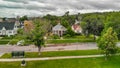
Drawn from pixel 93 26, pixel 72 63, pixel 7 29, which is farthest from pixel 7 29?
pixel 72 63

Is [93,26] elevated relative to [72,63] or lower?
elevated

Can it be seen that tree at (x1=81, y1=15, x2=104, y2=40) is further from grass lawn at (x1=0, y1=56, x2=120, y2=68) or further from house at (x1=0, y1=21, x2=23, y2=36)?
house at (x1=0, y1=21, x2=23, y2=36)

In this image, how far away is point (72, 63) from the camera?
139ft

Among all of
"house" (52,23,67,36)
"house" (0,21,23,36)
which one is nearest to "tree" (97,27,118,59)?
"house" (52,23,67,36)

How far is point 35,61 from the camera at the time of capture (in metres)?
43.6

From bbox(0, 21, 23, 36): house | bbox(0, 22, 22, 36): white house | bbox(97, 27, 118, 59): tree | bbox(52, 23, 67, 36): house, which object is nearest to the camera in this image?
bbox(97, 27, 118, 59): tree

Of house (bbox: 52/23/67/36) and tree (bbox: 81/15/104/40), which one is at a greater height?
tree (bbox: 81/15/104/40)

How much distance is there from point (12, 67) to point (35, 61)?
440 centimetres

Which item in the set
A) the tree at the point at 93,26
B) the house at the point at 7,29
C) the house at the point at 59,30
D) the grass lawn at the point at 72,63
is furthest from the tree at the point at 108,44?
the house at the point at 7,29

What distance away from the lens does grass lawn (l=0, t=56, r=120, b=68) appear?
4125 cm

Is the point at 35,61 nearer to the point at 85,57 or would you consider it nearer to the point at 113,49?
the point at 85,57

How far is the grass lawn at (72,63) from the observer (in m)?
41.2

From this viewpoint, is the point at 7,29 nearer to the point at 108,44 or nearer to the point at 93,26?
the point at 93,26

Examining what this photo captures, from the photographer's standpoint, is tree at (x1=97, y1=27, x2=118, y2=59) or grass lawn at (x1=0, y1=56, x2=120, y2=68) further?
tree at (x1=97, y1=27, x2=118, y2=59)
